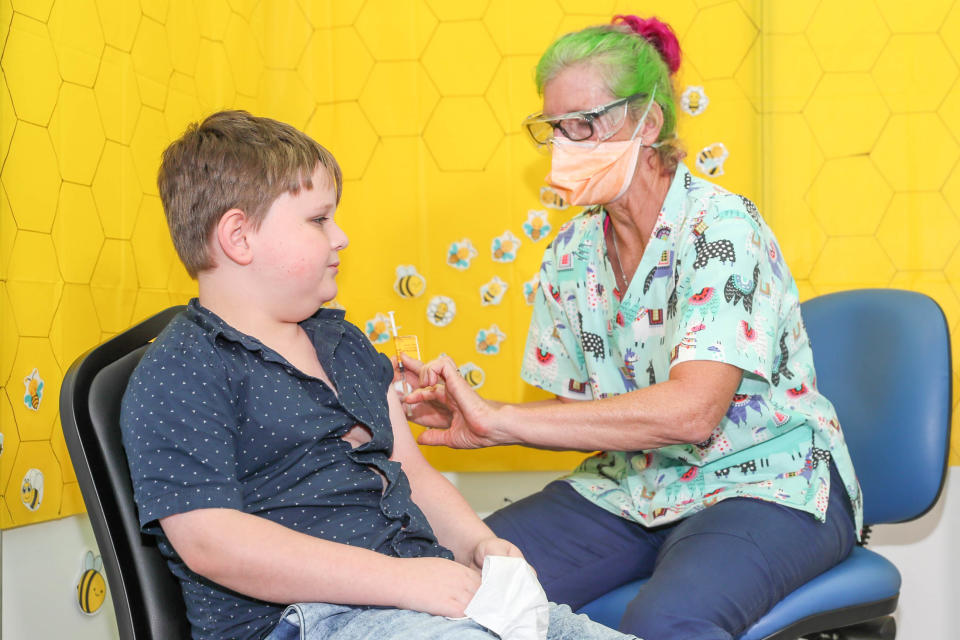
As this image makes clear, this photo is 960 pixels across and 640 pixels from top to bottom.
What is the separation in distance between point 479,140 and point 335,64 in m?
0.45

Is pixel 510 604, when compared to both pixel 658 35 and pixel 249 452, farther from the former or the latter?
pixel 658 35

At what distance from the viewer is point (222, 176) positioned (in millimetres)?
1098

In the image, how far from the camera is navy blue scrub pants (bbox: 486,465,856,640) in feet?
4.08

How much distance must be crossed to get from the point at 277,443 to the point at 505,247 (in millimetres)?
1368

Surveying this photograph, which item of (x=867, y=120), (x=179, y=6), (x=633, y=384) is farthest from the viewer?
(x=867, y=120)

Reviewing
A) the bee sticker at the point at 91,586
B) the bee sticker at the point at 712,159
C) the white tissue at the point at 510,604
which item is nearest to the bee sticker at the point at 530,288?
the bee sticker at the point at 712,159

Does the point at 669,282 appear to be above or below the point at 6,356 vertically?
above

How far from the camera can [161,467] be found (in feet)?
3.00

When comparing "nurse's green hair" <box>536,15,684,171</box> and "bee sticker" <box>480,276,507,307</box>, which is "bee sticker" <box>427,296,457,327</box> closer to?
"bee sticker" <box>480,276,507,307</box>

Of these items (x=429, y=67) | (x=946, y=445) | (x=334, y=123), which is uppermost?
(x=429, y=67)

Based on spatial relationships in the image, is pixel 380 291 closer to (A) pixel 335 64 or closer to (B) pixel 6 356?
(A) pixel 335 64

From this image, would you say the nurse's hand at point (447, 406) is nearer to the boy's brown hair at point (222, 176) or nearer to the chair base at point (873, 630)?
the boy's brown hair at point (222, 176)

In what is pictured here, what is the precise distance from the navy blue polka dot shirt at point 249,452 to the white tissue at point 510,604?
0.14m

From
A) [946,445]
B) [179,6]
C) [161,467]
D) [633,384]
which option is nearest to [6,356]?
[161,467]
